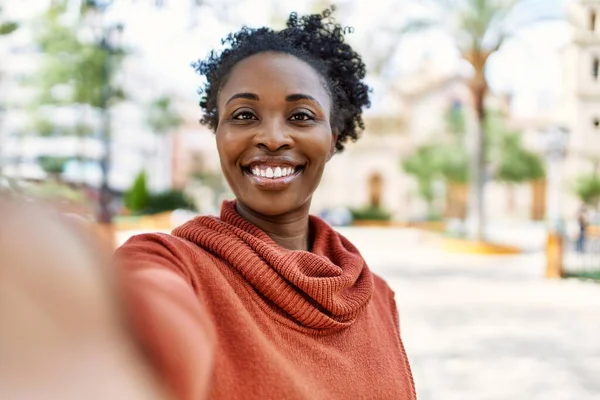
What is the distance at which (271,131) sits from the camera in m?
1.32

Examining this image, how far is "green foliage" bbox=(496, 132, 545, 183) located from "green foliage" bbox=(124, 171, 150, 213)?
46.3 feet

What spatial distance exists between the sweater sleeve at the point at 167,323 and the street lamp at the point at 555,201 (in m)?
11.6

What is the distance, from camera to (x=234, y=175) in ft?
4.49

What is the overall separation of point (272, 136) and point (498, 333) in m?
5.92

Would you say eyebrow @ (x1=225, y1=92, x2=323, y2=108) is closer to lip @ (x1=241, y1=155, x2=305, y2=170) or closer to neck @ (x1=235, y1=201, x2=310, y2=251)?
lip @ (x1=241, y1=155, x2=305, y2=170)

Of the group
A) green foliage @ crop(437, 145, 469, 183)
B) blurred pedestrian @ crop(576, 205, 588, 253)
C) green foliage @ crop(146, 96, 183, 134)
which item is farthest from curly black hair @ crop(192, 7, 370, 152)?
green foliage @ crop(146, 96, 183, 134)

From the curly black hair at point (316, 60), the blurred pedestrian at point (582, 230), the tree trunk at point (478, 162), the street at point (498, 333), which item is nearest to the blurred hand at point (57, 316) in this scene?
the curly black hair at point (316, 60)

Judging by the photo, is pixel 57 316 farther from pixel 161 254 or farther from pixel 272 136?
pixel 272 136

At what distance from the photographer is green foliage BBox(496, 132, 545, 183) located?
82.4ft

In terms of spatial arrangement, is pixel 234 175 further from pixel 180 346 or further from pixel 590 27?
pixel 590 27

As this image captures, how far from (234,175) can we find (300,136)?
0.55 feet

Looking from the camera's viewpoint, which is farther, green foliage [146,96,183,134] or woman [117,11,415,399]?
green foliage [146,96,183,134]

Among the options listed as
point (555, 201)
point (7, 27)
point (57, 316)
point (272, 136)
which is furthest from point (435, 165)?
point (57, 316)

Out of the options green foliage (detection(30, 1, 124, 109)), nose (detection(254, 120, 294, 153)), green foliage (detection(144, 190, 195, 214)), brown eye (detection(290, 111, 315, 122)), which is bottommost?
green foliage (detection(144, 190, 195, 214))
